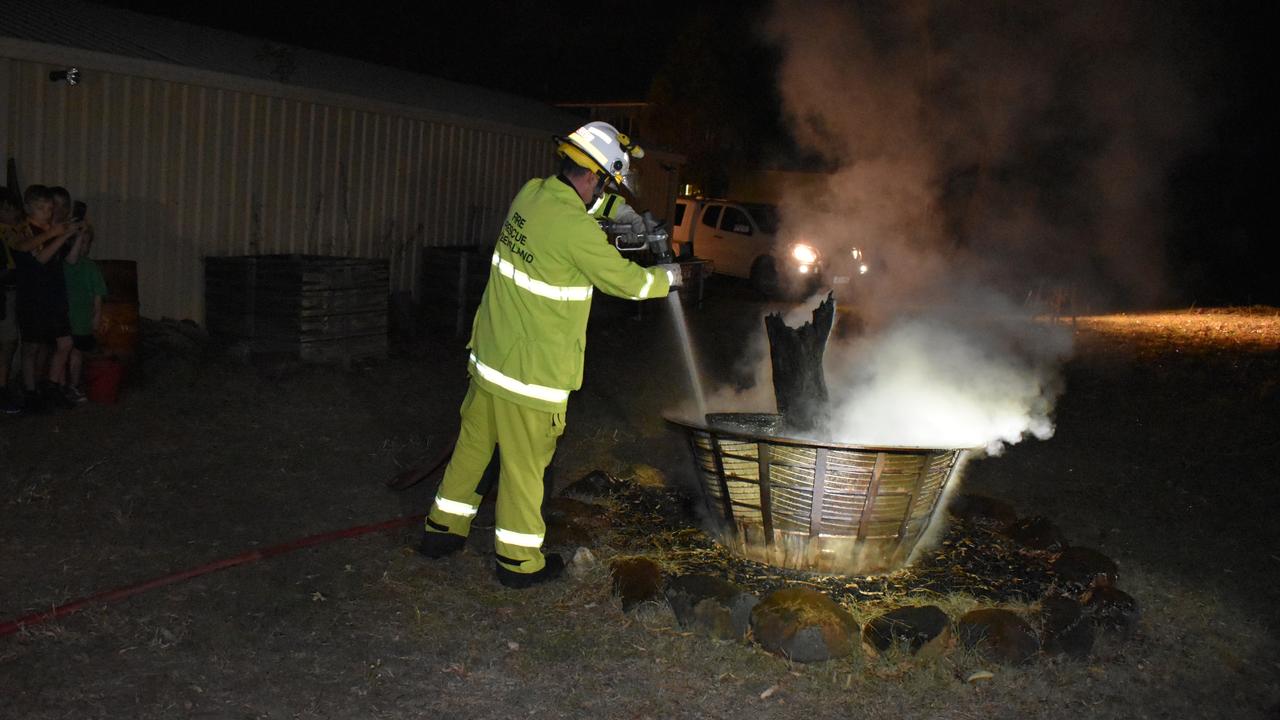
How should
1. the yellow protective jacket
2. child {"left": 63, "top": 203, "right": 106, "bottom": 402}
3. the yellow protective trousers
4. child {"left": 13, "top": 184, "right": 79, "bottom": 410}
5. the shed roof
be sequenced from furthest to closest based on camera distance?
the shed roof, child {"left": 63, "top": 203, "right": 106, "bottom": 402}, child {"left": 13, "top": 184, "right": 79, "bottom": 410}, the yellow protective trousers, the yellow protective jacket

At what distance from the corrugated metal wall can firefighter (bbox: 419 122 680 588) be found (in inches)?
229

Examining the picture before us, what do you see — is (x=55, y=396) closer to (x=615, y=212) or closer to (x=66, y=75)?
(x=66, y=75)

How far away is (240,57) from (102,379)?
5.41 metres

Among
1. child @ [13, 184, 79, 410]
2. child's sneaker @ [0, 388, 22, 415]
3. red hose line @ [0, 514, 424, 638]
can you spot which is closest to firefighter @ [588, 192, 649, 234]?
red hose line @ [0, 514, 424, 638]

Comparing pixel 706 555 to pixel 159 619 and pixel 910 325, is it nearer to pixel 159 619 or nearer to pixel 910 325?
pixel 159 619

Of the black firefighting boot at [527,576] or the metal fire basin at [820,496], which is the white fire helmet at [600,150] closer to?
the metal fire basin at [820,496]

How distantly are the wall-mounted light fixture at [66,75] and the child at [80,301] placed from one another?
77.1 inches

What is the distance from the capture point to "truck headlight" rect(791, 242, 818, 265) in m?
16.5

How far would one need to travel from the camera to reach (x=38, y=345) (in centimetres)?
681

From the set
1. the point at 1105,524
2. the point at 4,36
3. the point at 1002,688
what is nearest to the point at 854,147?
the point at 1105,524

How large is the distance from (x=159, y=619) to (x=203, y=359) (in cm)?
521

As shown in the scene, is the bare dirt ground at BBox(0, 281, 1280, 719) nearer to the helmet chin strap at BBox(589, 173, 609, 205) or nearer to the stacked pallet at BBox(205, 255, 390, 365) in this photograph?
the stacked pallet at BBox(205, 255, 390, 365)

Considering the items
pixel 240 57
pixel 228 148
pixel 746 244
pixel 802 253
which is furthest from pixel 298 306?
pixel 746 244

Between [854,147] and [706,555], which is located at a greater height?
[854,147]
